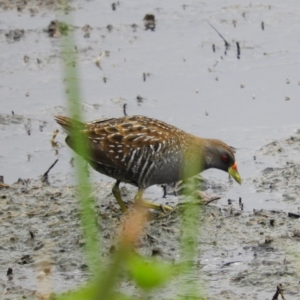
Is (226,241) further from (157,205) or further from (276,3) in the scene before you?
(276,3)

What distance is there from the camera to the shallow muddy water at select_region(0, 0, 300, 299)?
6141 millimetres

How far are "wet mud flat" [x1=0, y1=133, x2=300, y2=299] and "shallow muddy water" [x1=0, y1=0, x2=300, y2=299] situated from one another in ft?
→ 0.05

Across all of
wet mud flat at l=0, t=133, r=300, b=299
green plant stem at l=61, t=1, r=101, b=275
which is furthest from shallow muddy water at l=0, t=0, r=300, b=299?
green plant stem at l=61, t=1, r=101, b=275

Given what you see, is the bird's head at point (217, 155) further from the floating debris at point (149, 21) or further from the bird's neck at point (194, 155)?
the floating debris at point (149, 21)

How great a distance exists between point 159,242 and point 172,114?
10.8ft

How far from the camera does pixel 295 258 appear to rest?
239 inches

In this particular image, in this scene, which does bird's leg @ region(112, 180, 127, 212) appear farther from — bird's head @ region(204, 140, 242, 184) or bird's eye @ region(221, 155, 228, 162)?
bird's eye @ region(221, 155, 228, 162)

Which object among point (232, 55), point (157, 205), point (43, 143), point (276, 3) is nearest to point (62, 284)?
point (157, 205)

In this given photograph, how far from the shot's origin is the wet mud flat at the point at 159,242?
5.69 m

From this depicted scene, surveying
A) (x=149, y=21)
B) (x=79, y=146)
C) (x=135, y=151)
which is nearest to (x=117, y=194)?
(x=135, y=151)

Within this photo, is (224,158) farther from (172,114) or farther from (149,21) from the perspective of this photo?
(149,21)

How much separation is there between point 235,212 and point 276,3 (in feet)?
23.5

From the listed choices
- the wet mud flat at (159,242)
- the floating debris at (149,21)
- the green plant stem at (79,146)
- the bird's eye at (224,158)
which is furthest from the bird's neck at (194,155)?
the floating debris at (149,21)

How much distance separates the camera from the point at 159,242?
642cm
